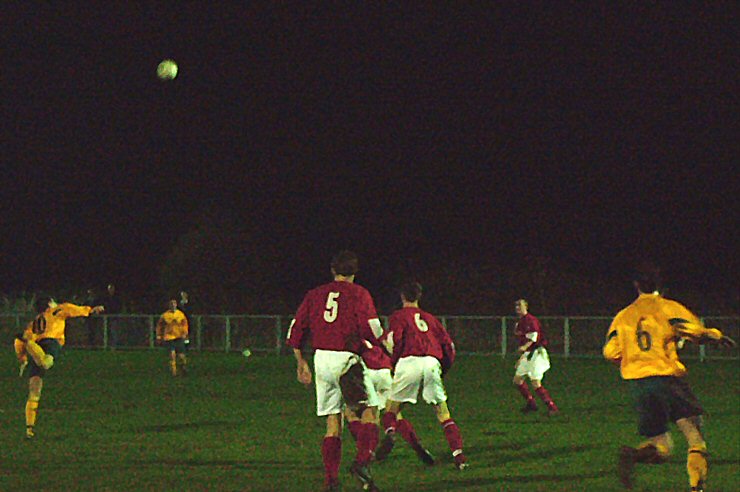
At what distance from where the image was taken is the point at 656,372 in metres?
10.6

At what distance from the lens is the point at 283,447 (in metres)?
15.8

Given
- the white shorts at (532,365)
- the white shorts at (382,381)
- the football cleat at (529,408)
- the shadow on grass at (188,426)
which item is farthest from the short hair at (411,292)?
the football cleat at (529,408)

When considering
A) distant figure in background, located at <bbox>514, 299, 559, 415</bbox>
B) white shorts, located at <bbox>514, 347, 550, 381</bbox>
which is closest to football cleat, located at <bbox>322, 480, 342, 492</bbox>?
distant figure in background, located at <bbox>514, 299, 559, 415</bbox>

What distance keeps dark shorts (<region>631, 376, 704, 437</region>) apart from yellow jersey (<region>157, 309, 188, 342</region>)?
2335 cm

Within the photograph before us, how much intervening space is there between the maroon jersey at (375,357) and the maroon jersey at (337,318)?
153mm

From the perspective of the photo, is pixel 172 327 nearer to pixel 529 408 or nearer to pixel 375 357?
pixel 529 408

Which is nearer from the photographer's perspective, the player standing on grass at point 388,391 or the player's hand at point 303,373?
the player's hand at point 303,373

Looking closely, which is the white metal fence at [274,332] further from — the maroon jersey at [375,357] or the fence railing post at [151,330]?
the maroon jersey at [375,357]

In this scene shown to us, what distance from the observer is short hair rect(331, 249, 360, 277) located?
38.4 ft

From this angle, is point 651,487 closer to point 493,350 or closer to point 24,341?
point 24,341

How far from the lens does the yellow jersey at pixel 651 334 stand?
10.6m

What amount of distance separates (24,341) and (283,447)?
3809mm

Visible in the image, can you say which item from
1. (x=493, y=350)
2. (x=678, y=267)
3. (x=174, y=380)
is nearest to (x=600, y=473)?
(x=174, y=380)

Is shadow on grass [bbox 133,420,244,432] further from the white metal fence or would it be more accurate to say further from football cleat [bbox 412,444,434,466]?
the white metal fence
